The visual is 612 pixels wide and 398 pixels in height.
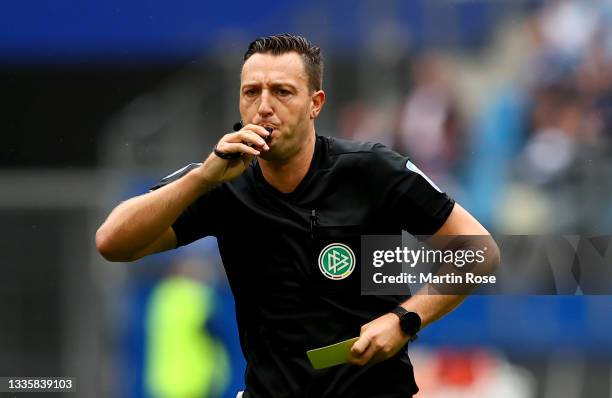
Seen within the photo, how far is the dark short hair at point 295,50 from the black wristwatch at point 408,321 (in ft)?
2.97

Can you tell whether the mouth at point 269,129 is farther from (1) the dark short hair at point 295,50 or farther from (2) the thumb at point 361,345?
(2) the thumb at point 361,345

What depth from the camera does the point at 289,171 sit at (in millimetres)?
4516

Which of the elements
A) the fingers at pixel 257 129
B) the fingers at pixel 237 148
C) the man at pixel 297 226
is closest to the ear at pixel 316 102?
the man at pixel 297 226

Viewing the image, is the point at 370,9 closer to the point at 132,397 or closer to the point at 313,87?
the point at 132,397

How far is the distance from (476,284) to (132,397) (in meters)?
6.48

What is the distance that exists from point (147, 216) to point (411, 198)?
0.95 meters

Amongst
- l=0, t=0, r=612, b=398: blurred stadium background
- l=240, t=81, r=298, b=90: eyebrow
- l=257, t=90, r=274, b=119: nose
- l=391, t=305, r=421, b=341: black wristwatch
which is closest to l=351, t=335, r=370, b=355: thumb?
l=391, t=305, r=421, b=341: black wristwatch

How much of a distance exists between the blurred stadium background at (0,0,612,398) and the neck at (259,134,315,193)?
16.5ft

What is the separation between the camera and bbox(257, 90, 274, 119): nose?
14.1ft

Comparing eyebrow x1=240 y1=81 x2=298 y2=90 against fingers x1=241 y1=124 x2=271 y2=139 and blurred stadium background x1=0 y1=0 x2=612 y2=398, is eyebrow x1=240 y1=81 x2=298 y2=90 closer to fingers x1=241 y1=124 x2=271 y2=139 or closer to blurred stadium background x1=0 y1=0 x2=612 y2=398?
fingers x1=241 y1=124 x2=271 y2=139

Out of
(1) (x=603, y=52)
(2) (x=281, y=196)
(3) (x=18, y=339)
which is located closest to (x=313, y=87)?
(2) (x=281, y=196)

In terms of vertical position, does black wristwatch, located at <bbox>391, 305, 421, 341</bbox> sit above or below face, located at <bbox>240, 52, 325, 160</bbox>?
below

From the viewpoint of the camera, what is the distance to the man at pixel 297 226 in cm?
432

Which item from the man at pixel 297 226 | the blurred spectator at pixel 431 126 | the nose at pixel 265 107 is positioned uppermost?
the blurred spectator at pixel 431 126
